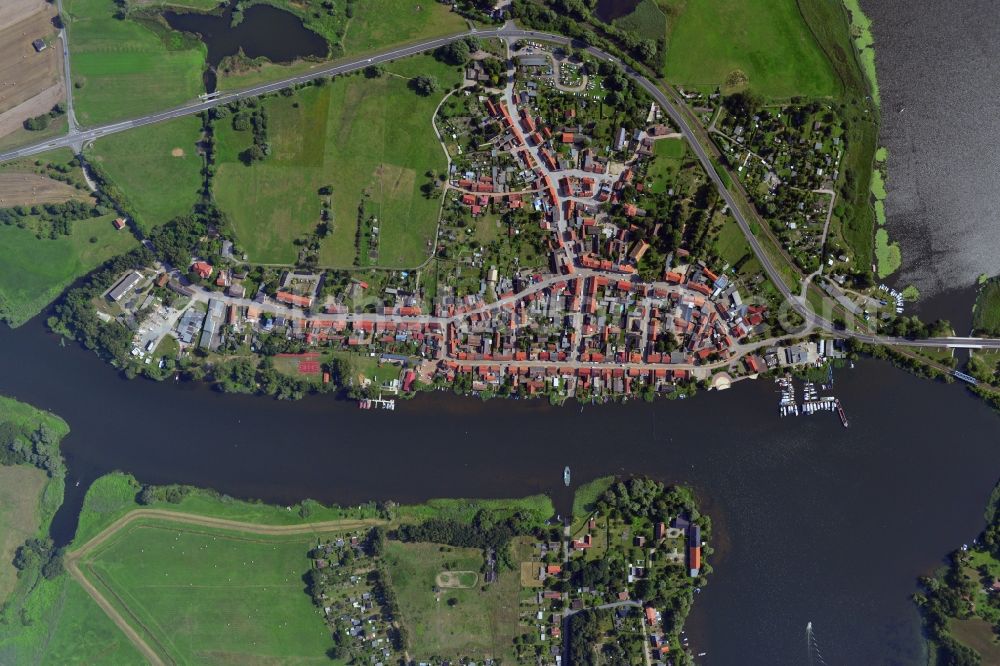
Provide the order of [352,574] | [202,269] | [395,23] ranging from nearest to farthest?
[352,574] < [395,23] < [202,269]

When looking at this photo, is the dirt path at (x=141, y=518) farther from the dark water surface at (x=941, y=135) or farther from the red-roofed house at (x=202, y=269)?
the dark water surface at (x=941, y=135)

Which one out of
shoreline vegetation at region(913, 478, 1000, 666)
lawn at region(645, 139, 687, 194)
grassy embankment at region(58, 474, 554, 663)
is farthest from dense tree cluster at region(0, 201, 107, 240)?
shoreline vegetation at region(913, 478, 1000, 666)

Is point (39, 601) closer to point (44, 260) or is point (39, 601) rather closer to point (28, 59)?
point (44, 260)

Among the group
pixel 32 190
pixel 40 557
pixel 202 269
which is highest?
pixel 32 190

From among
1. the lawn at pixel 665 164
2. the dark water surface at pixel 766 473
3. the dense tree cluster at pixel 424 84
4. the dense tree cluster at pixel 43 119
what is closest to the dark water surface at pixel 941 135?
the dark water surface at pixel 766 473

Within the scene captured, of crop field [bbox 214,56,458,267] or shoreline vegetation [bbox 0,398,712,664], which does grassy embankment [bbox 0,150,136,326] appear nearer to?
shoreline vegetation [bbox 0,398,712,664]

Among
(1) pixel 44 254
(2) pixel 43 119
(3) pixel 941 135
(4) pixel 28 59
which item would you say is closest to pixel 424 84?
(2) pixel 43 119

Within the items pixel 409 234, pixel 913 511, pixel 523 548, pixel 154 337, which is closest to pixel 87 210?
pixel 154 337
